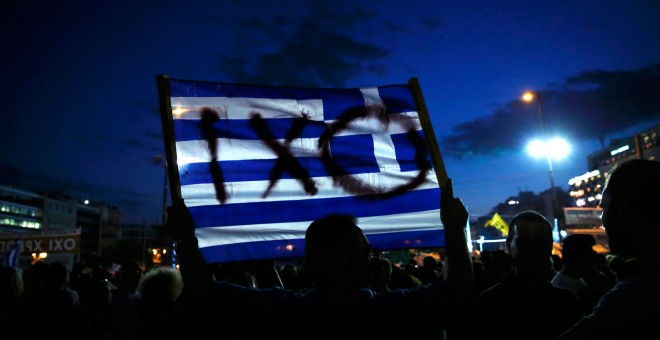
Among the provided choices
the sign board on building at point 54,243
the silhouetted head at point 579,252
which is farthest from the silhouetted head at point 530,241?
the sign board on building at point 54,243

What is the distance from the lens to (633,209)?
188 cm

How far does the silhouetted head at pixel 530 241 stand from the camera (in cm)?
348

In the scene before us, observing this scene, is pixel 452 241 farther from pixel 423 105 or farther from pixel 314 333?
pixel 423 105

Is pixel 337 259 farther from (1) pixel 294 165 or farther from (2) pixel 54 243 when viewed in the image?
(2) pixel 54 243

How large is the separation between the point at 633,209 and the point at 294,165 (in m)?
2.86

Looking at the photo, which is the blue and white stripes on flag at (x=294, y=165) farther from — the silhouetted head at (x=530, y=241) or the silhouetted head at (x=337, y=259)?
the silhouetted head at (x=337, y=259)

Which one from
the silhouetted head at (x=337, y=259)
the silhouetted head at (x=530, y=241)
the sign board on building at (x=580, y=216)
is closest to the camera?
the silhouetted head at (x=337, y=259)

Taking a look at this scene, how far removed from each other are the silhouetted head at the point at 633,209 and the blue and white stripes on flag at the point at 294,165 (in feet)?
7.33

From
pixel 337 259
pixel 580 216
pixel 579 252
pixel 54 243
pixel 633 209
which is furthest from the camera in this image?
pixel 580 216

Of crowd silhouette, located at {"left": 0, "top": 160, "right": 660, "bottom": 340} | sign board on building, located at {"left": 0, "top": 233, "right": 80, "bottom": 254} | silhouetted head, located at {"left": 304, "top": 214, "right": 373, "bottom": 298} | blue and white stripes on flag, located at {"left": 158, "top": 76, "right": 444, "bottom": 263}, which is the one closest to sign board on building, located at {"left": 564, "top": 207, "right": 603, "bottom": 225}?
sign board on building, located at {"left": 0, "top": 233, "right": 80, "bottom": 254}

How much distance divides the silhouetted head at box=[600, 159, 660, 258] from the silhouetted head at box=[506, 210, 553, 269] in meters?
1.60

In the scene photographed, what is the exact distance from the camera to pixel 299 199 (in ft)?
13.7

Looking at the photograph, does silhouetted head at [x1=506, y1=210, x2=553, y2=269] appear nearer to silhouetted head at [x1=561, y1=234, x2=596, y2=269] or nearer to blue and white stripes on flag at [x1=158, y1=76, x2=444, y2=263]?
blue and white stripes on flag at [x1=158, y1=76, x2=444, y2=263]

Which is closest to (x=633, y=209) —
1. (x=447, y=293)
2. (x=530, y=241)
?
(x=447, y=293)
